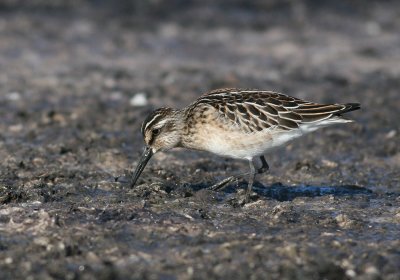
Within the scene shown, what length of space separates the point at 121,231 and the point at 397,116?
8198 mm

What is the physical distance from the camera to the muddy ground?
27.5ft

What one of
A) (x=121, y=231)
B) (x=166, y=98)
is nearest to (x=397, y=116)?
(x=166, y=98)

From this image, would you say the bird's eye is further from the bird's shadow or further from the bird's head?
the bird's shadow

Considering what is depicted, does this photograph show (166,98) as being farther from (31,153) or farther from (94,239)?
(94,239)

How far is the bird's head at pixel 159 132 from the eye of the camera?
10.9m

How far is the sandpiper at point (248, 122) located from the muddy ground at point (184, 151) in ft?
2.09

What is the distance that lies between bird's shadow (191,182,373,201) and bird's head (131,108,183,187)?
0.70 metres

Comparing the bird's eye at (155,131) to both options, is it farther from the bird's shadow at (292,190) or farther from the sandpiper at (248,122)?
the bird's shadow at (292,190)

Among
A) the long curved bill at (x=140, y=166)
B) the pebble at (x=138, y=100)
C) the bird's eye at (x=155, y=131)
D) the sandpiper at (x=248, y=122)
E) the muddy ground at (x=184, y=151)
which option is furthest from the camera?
the pebble at (x=138, y=100)

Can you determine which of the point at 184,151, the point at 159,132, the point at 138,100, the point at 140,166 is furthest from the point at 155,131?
the point at 138,100

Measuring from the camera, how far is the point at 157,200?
1019cm

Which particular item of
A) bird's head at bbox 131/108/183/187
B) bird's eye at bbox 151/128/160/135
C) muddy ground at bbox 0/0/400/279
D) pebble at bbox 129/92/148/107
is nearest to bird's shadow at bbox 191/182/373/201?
muddy ground at bbox 0/0/400/279

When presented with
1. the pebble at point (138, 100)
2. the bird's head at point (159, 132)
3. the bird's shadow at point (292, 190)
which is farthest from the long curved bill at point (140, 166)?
the pebble at point (138, 100)

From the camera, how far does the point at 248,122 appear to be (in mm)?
10422
